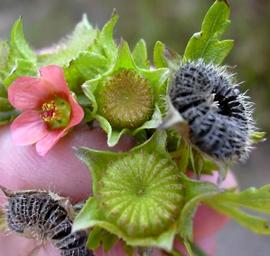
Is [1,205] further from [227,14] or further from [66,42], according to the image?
[227,14]

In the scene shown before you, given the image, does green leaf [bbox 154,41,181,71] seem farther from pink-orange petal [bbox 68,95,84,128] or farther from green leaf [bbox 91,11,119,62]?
pink-orange petal [bbox 68,95,84,128]

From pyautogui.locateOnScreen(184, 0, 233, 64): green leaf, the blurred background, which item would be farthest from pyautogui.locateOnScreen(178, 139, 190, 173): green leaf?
the blurred background

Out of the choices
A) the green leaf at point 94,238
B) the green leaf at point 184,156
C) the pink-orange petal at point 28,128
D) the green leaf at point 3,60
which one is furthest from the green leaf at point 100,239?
the green leaf at point 3,60

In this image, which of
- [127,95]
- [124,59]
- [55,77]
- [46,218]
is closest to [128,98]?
[127,95]

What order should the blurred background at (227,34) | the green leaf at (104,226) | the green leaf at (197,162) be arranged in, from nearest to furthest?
the green leaf at (104,226) → the green leaf at (197,162) → the blurred background at (227,34)

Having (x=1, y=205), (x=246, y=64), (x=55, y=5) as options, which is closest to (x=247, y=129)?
(x=1, y=205)

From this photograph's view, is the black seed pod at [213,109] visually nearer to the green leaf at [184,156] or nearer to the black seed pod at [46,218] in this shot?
the green leaf at [184,156]
